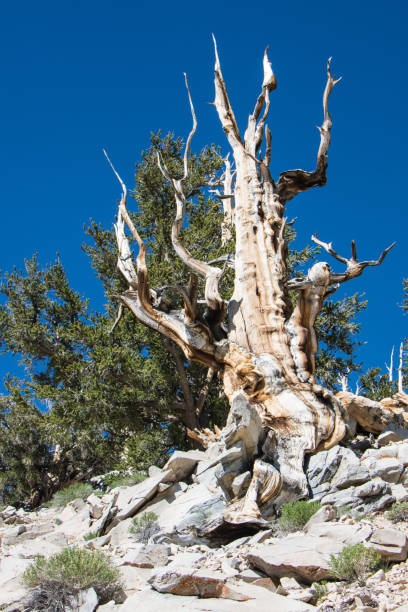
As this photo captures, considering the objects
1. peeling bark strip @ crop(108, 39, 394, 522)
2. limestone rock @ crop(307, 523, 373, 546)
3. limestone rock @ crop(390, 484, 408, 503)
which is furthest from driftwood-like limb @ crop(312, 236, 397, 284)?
limestone rock @ crop(307, 523, 373, 546)

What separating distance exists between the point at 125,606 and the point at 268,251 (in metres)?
5.85

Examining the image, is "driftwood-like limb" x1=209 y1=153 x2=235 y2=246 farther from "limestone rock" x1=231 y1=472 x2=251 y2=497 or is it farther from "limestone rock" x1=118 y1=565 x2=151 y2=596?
"limestone rock" x1=118 y1=565 x2=151 y2=596

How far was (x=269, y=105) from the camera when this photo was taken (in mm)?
9508

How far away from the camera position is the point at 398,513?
428 cm

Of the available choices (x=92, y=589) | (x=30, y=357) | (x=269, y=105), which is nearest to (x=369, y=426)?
(x=92, y=589)

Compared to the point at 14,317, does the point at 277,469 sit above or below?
below

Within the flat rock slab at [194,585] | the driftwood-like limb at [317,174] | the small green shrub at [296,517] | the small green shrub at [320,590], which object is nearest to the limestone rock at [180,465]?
the small green shrub at [296,517]

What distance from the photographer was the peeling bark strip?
18.7 ft

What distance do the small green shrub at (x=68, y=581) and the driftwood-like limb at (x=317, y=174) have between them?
7035 mm

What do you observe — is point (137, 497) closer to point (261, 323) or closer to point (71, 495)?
point (261, 323)

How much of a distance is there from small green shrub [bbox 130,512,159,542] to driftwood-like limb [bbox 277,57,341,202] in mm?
5814

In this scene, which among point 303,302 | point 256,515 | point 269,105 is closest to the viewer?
point 256,515

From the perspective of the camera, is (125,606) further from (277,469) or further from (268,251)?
(268,251)

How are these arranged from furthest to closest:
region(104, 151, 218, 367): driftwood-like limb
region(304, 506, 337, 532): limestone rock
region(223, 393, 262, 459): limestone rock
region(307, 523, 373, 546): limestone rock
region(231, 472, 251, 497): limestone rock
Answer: region(104, 151, 218, 367): driftwood-like limb, region(223, 393, 262, 459): limestone rock, region(231, 472, 251, 497): limestone rock, region(304, 506, 337, 532): limestone rock, region(307, 523, 373, 546): limestone rock
